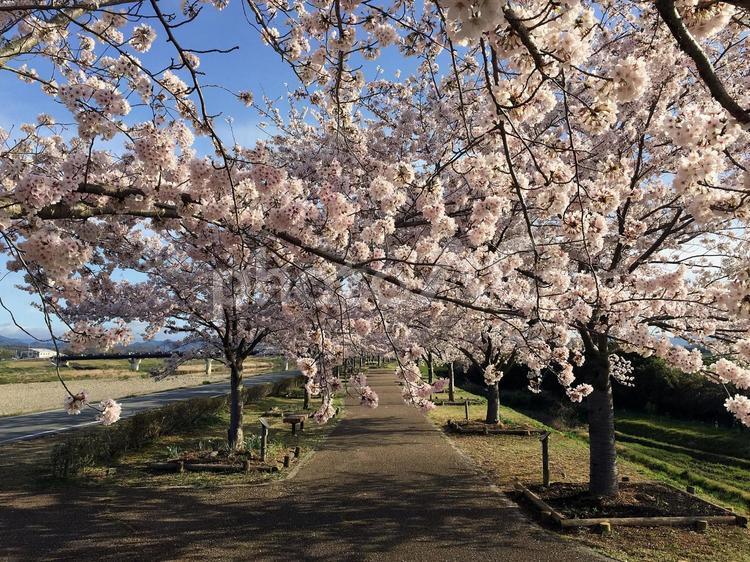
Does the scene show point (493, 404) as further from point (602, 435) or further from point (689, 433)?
point (689, 433)

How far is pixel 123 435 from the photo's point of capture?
11.9 m

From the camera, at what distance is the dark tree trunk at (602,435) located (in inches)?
316

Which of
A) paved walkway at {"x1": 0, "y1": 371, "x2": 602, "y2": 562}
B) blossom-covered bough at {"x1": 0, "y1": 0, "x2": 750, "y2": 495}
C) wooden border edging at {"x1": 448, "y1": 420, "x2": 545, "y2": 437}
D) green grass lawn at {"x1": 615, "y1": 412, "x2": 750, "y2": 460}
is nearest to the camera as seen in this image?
blossom-covered bough at {"x1": 0, "y1": 0, "x2": 750, "y2": 495}

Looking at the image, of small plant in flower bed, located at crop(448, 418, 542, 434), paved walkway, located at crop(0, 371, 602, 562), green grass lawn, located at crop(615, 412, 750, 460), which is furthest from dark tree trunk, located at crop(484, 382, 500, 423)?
green grass lawn, located at crop(615, 412, 750, 460)

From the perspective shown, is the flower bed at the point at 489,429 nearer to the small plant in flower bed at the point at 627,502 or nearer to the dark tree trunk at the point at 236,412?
the small plant in flower bed at the point at 627,502

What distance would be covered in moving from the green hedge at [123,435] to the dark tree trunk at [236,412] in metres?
2.59

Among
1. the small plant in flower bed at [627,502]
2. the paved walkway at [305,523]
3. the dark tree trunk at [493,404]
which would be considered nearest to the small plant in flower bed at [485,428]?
the dark tree trunk at [493,404]

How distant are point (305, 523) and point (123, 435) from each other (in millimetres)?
7067

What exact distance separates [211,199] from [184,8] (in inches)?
64.1

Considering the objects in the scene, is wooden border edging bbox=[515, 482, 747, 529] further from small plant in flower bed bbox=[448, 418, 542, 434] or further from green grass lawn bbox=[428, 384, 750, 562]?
small plant in flower bed bbox=[448, 418, 542, 434]

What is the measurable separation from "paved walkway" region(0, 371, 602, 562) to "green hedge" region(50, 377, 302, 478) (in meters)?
1.46

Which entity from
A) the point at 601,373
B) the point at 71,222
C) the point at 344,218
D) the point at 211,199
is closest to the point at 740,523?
the point at 601,373

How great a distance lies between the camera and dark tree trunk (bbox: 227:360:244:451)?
1177cm

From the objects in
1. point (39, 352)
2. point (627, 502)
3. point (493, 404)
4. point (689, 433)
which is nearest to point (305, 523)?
point (627, 502)
